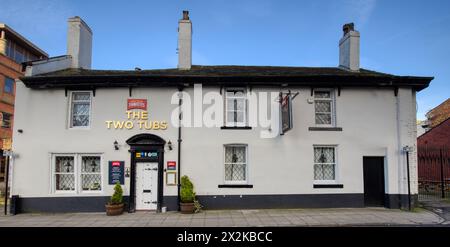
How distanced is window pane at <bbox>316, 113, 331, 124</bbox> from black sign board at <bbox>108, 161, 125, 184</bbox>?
8804 mm

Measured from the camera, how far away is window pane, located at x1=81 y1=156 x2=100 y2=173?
42.2 ft

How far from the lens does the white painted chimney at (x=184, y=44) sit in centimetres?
1505

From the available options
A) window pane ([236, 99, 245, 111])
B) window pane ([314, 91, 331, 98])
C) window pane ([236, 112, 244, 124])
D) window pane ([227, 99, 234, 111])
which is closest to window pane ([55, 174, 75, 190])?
window pane ([227, 99, 234, 111])

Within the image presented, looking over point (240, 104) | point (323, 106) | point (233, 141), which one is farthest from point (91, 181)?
point (323, 106)

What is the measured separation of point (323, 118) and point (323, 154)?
1620 millimetres

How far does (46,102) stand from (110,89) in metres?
2.79

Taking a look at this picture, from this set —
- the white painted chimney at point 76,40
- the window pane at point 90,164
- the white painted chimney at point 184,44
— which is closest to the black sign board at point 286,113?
the white painted chimney at point 184,44

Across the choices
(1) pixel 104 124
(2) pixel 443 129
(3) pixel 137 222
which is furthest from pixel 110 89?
(2) pixel 443 129

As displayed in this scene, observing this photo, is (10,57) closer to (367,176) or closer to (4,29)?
(4,29)

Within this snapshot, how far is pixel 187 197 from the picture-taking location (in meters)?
12.0

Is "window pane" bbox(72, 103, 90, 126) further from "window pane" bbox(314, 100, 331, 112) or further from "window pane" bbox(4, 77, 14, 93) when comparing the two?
"window pane" bbox(4, 77, 14, 93)

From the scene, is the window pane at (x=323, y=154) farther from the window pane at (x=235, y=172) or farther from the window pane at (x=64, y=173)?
the window pane at (x=64, y=173)

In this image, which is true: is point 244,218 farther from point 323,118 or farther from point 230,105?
point 323,118

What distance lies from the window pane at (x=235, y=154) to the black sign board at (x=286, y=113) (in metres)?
2.02
